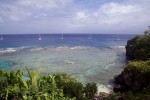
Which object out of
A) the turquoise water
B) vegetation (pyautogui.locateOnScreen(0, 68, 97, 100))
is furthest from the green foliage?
the turquoise water

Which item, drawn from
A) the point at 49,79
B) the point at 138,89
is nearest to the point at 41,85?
the point at 49,79

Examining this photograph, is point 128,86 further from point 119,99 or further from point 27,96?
point 27,96

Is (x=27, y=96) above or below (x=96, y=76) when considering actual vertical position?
above

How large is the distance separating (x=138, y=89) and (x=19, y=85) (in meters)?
15.0

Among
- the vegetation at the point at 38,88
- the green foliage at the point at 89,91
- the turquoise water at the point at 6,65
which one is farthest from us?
the turquoise water at the point at 6,65

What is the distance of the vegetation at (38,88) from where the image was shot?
1648cm

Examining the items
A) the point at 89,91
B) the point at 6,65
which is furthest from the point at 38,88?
A: the point at 6,65

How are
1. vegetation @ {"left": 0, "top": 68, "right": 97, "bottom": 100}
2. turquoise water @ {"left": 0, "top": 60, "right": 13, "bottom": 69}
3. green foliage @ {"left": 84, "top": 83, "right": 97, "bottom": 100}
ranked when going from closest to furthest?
vegetation @ {"left": 0, "top": 68, "right": 97, "bottom": 100} → green foliage @ {"left": 84, "top": 83, "right": 97, "bottom": 100} → turquoise water @ {"left": 0, "top": 60, "right": 13, "bottom": 69}

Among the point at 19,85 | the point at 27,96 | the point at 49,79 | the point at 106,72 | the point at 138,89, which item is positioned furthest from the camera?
the point at 106,72

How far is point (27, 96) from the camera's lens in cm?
1634

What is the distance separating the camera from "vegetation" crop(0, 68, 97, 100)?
16484 mm

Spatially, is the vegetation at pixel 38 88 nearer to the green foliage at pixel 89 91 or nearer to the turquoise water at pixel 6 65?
the green foliage at pixel 89 91

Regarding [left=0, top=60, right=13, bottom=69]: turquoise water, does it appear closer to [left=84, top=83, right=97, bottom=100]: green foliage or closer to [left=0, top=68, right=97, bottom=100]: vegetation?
[left=0, top=68, right=97, bottom=100]: vegetation

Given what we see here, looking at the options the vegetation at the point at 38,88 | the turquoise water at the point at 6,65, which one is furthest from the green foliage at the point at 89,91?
the turquoise water at the point at 6,65
